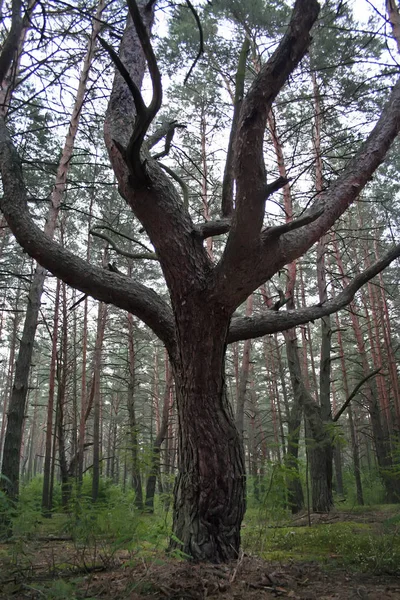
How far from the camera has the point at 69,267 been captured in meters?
3.19

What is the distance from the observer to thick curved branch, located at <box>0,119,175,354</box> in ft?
10.4

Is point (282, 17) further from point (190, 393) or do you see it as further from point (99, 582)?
point (99, 582)

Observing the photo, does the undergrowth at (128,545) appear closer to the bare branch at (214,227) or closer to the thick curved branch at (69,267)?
the thick curved branch at (69,267)

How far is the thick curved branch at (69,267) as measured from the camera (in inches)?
125

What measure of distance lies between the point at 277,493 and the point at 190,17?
843 centimetres

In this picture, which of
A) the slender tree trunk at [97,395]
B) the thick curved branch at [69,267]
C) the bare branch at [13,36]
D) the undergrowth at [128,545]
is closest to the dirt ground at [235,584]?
the undergrowth at [128,545]


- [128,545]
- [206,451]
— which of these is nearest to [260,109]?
[206,451]

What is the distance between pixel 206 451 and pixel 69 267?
75.2 inches

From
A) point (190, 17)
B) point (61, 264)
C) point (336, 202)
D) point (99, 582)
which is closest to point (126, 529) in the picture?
point (99, 582)

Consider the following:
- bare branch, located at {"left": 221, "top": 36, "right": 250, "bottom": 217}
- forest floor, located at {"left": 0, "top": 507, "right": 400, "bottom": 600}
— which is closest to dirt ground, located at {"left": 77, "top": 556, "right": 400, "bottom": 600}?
forest floor, located at {"left": 0, "top": 507, "right": 400, "bottom": 600}

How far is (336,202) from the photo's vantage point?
3.30 metres

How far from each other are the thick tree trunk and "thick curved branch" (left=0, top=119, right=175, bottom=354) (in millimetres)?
462

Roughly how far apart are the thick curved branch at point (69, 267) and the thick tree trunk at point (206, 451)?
462 millimetres

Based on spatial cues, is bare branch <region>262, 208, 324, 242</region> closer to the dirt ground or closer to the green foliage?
the dirt ground
